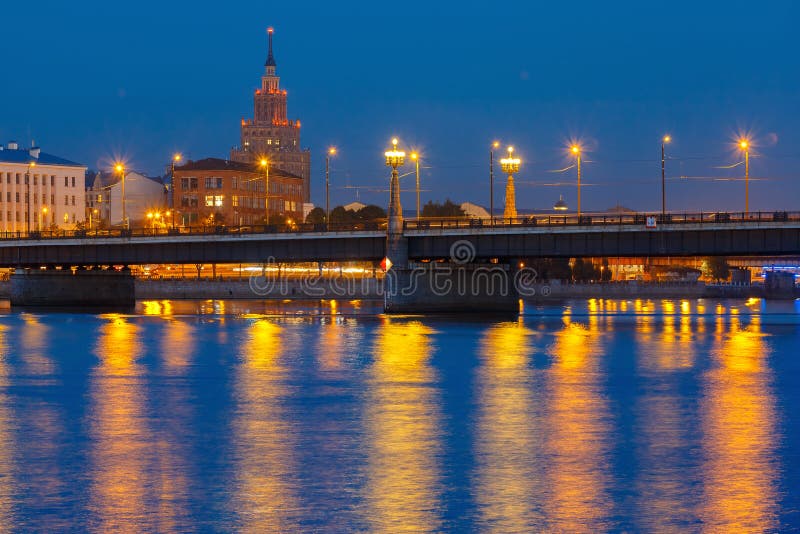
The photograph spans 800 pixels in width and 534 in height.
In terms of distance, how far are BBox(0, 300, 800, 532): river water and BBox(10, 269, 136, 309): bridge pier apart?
63112 millimetres

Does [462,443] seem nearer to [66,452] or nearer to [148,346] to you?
[66,452]

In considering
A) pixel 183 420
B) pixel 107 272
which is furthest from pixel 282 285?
pixel 183 420

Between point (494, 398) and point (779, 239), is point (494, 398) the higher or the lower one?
the lower one

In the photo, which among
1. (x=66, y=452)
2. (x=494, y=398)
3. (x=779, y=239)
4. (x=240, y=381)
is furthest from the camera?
(x=779, y=239)

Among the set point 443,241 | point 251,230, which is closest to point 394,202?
point 443,241

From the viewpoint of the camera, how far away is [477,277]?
10219 cm

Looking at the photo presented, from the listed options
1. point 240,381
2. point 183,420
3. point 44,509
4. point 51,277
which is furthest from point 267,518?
point 51,277

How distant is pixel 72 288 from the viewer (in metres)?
127

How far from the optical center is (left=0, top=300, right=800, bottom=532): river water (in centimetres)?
2295

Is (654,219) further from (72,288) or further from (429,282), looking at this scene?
(72,288)

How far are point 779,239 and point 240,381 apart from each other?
167 ft

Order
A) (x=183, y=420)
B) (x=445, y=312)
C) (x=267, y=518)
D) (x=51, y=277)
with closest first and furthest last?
(x=267, y=518)
(x=183, y=420)
(x=445, y=312)
(x=51, y=277)

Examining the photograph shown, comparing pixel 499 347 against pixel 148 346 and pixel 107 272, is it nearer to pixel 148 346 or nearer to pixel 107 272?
pixel 148 346

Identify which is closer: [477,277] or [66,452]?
[66,452]
